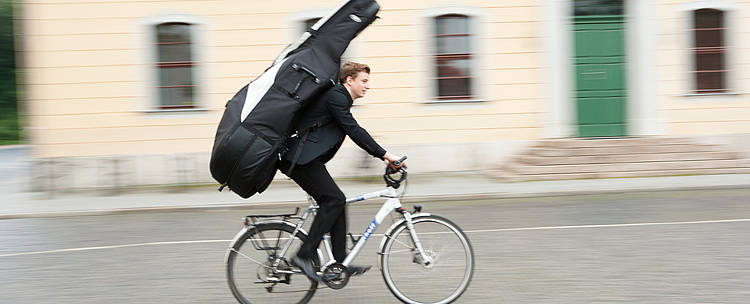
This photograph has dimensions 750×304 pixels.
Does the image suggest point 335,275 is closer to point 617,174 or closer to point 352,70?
point 352,70

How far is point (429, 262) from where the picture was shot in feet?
16.6

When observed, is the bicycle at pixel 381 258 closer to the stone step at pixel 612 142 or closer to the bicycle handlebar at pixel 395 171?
the bicycle handlebar at pixel 395 171

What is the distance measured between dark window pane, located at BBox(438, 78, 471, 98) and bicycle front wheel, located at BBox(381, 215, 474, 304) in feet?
32.3

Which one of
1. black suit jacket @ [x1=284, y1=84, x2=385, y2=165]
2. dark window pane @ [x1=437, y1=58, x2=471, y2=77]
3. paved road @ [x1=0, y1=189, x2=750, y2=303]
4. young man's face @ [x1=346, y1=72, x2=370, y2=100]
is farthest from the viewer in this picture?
dark window pane @ [x1=437, y1=58, x2=471, y2=77]

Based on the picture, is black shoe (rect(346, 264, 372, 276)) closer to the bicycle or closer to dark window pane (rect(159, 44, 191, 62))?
the bicycle

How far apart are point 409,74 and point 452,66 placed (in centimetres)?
88

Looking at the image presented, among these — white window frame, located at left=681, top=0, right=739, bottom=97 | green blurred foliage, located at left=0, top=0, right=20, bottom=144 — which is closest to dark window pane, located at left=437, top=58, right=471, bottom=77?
white window frame, located at left=681, top=0, right=739, bottom=97

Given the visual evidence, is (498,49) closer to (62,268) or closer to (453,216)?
(453,216)

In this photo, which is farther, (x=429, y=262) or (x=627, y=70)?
(x=627, y=70)

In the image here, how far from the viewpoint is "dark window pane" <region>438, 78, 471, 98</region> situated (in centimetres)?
1477

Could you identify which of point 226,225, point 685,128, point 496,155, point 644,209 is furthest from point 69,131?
point 685,128

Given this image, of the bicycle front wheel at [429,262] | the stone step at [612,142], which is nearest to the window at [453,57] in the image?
the stone step at [612,142]

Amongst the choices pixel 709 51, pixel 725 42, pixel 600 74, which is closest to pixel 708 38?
pixel 709 51

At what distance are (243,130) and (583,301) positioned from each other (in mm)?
2541
